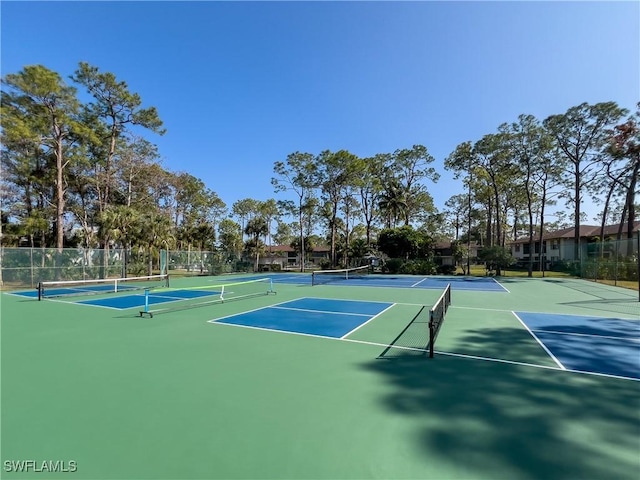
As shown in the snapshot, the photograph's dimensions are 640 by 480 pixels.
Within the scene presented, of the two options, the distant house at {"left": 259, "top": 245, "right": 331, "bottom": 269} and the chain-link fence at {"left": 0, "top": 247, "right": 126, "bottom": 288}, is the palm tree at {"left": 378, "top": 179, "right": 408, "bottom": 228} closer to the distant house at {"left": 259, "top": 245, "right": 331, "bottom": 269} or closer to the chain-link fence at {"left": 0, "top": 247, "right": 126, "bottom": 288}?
the distant house at {"left": 259, "top": 245, "right": 331, "bottom": 269}

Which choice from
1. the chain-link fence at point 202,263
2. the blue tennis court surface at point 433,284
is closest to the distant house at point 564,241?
the blue tennis court surface at point 433,284

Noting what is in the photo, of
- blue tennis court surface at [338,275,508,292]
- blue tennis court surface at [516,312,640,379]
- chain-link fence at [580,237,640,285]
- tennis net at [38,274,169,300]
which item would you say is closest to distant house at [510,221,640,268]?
chain-link fence at [580,237,640,285]

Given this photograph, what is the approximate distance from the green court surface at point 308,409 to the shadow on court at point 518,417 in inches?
0.7

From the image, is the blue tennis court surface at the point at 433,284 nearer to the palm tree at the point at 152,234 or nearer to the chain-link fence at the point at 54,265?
the palm tree at the point at 152,234

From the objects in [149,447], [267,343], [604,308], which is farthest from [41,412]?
[604,308]

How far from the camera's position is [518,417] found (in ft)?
12.3

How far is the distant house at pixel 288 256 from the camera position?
223 feet

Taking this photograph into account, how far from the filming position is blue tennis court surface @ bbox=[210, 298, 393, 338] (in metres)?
8.34

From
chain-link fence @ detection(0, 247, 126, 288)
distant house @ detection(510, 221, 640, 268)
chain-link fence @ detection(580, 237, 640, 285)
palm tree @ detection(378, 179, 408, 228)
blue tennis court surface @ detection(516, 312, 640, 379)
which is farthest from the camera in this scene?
distant house @ detection(510, 221, 640, 268)

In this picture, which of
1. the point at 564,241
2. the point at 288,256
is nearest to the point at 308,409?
the point at 564,241

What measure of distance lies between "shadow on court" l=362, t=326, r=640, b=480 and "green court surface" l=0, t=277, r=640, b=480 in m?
0.02

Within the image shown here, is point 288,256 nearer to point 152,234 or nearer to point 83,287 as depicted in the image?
point 152,234

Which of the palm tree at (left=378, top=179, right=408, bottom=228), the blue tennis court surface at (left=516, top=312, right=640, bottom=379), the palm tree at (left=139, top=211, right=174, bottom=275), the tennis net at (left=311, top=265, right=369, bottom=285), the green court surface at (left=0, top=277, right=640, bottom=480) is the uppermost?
the palm tree at (left=378, top=179, right=408, bottom=228)

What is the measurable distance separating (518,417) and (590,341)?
5066 millimetres
